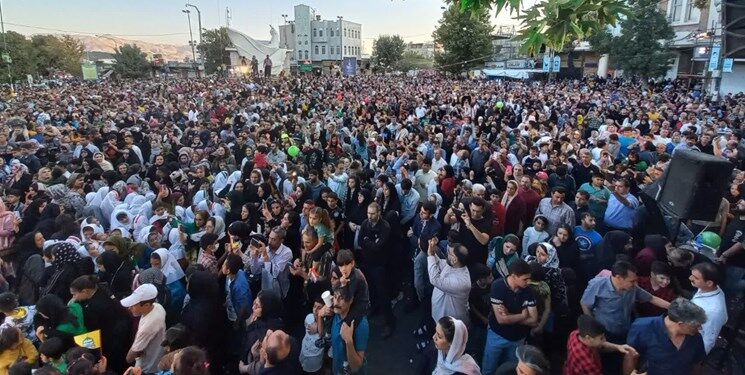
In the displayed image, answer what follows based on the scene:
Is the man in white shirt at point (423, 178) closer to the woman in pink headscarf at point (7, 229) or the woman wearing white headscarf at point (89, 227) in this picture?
the woman wearing white headscarf at point (89, 227)

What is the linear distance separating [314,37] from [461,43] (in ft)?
180

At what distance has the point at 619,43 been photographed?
1141 inches

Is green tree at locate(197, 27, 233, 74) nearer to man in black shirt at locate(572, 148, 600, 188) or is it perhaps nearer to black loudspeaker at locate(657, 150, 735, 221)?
man in black shirt at locate(572, 148, 600, 188)

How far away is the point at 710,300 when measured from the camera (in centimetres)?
332

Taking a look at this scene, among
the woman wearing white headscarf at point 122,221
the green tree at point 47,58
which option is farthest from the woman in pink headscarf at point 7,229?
the green tree at point 47,58

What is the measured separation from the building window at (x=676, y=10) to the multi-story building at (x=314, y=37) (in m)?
65.9

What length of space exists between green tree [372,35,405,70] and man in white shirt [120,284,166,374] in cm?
7317

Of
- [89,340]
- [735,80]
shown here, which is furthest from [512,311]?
[735,80]

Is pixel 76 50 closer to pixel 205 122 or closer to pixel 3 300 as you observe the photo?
pixel 205 122

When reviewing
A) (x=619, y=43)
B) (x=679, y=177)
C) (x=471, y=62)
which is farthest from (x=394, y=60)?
(x=679, y=177)

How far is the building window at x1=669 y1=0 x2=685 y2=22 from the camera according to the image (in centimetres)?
2967

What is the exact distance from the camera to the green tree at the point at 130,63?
2076 inches

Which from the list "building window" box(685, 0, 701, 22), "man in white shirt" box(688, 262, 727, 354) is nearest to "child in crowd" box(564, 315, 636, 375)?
"man in white shirt" box(688, 262, 727, 354)

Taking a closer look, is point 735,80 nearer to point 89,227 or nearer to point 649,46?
point 649,46
